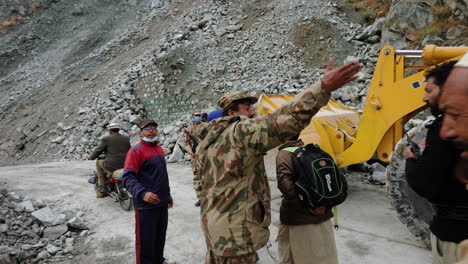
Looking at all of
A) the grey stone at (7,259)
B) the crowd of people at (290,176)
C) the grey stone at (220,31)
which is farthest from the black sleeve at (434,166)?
the grey stone at (220,31)

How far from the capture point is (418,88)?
14.2ft

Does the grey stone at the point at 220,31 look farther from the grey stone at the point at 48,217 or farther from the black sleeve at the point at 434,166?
the black sleeve at the point at 434,166

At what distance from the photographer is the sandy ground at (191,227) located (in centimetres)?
405

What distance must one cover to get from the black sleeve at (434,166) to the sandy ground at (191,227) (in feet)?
7.72

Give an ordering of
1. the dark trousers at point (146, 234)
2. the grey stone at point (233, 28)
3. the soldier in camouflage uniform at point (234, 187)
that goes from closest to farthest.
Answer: the soldier in camouflage uniform at point (234, 187), the dark trousers at point (146, 234), the grey stone at point (233, 28)

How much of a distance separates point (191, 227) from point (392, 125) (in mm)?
3407

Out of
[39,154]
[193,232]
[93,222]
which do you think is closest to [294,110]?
[193,232]

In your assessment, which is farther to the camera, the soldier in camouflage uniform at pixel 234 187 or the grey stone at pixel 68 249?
the grey stone at pixel 68 249

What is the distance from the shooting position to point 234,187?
2.10m

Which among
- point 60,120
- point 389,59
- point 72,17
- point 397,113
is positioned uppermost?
point 72,17

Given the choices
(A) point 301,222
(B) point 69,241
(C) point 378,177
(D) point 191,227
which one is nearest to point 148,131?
(A) point 301,222

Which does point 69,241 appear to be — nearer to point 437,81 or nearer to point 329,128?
point 329,128

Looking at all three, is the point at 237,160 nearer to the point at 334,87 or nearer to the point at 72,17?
the point at 334,87

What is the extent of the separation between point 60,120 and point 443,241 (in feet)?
55.1
